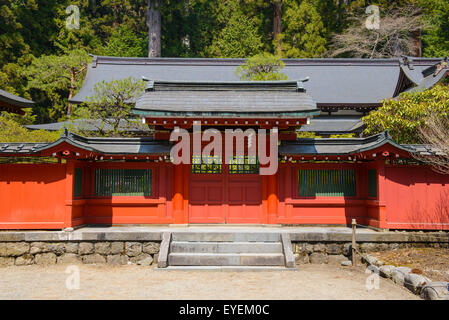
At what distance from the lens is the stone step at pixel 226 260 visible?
10930 mm

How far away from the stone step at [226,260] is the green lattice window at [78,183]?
3790 mm

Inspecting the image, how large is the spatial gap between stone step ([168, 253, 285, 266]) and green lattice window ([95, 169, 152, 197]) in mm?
3145

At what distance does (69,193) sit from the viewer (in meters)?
12.2

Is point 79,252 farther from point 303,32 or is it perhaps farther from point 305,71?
point 303,32

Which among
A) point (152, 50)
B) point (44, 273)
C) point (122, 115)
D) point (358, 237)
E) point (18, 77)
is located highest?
point (152, 50)

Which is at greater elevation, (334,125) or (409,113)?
(334,125)

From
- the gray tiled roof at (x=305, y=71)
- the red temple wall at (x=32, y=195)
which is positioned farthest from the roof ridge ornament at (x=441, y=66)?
the red temple wall at (x=32, y=195)

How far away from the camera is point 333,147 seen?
44.5 ft

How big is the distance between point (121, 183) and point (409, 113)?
34.4 feet

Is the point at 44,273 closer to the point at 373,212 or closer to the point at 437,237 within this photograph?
the point at 373,212

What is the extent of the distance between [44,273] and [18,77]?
87.9ft

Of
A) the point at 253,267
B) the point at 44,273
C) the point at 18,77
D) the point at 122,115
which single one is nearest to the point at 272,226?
the point at 253,267

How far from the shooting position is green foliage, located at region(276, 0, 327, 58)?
37.7 metres

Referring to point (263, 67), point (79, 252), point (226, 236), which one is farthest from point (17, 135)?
point (263, 67)
